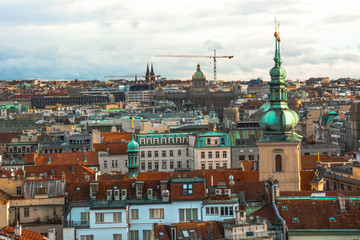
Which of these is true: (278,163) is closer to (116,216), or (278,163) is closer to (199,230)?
(116,216)

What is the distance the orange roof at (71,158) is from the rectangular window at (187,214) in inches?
1860

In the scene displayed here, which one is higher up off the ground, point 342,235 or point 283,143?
point 283,143

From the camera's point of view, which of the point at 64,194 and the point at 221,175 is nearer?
the point at 64,194

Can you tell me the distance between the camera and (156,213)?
58.6 metres

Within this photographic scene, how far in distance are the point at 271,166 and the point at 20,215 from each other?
19.6 m

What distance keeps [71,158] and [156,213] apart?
49.6 metres

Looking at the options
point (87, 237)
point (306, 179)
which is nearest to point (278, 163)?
point (306, 179)

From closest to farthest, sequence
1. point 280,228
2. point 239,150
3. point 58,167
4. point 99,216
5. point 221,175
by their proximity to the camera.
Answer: point 280,228, point 99,216, point 221,175, point 58,167, point 239,150

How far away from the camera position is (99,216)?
5750 centimetres

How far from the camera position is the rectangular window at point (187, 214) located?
2286 inches

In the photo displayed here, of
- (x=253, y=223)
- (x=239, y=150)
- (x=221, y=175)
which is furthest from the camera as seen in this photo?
(x=239, y=150)

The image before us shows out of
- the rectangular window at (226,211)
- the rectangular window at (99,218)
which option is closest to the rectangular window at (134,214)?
the rectangular window at (99,218)

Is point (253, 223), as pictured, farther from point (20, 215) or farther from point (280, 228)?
point (20, 215)

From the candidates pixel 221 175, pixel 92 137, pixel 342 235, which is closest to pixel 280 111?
pixel 221 175
